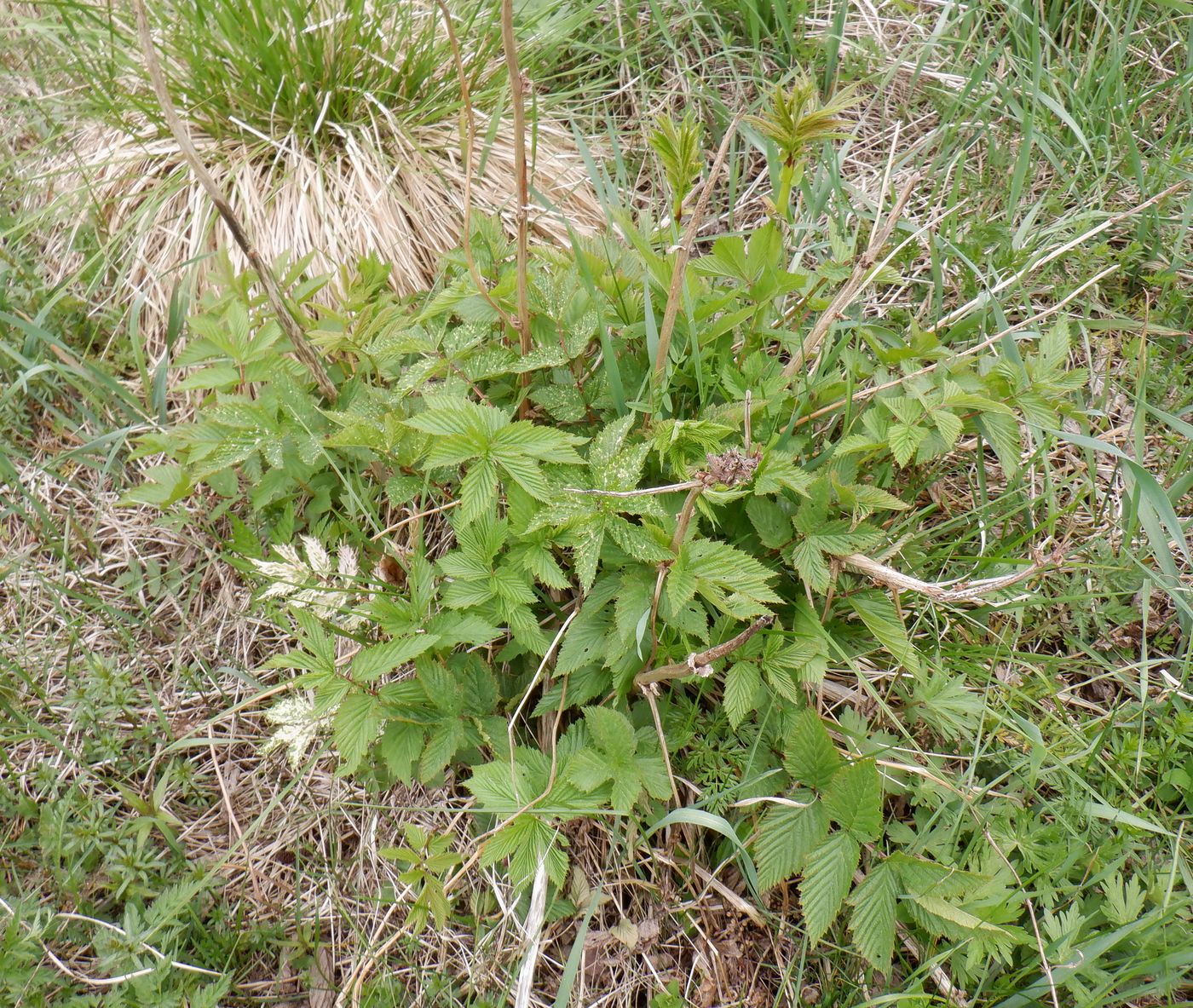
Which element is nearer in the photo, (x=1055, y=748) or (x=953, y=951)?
(x=953, y=951)

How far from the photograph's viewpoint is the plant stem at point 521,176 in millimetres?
1296

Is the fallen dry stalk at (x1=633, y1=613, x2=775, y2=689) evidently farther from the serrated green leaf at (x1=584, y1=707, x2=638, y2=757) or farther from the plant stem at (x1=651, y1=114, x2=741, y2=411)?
the plant stem at (x1=651, y1=114, x2=741, y2=411)

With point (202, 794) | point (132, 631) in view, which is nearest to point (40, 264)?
point (132, 631)

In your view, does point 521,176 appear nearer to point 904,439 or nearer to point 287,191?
point 904,439

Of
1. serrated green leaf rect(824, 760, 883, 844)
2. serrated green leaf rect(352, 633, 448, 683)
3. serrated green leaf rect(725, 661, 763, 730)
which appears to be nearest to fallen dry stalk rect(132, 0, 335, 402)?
serrated green leaf rect(352, 633, 448, 683)

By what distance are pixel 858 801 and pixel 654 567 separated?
52 cm

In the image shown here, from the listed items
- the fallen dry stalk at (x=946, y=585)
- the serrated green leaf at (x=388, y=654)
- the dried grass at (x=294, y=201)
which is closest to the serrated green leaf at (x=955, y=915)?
the fallen dry stalk at (x=946, y=585)

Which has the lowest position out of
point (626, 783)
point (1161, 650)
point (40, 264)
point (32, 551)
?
point (1161, 650)

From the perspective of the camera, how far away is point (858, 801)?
1397 millimetres

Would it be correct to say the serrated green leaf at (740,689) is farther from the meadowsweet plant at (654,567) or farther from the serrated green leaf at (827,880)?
the serrated green leaf at (827,880)

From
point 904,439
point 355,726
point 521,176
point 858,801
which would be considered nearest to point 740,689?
point 858,801

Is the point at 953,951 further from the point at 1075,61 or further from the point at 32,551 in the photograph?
the point at 1075,61

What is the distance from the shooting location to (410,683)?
160 centimetres

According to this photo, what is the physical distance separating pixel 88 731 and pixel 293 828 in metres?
0.54
